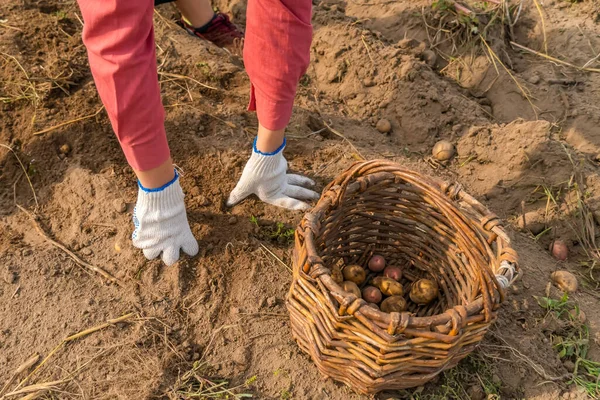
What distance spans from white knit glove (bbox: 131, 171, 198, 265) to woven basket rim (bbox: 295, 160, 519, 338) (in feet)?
1.53

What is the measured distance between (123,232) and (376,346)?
108 cm

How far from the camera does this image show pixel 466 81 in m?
2.74

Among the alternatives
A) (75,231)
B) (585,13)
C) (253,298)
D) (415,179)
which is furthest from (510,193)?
(75,231)

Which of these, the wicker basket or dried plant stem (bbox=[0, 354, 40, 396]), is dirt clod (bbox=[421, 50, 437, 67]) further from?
dried plant stem (bbox=[0, 354, 40, 396])

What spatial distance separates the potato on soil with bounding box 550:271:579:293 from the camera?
73.9 inches

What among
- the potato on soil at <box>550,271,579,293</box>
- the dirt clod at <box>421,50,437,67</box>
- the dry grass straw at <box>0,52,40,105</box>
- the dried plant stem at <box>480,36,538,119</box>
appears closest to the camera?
the potato on soil at <box>550,271,579,293</box>

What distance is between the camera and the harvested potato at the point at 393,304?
64.7 inches

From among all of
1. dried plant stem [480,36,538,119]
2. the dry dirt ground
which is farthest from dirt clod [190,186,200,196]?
dried plant stem [480,36,538,119]

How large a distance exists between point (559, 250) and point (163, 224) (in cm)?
154

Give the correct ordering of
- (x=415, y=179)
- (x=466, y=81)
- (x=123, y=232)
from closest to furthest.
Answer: (x=415, y=179)
(x=123, y=232)
(x=466, y=81)

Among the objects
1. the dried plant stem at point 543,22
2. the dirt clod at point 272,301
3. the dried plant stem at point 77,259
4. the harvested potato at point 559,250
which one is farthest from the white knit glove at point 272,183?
the dried plant stem at point 543,22

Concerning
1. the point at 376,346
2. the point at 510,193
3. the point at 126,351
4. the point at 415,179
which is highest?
the point at 415,179

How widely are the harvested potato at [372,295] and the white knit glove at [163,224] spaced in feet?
2.07

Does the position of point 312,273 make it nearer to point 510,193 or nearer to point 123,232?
point 123,232
